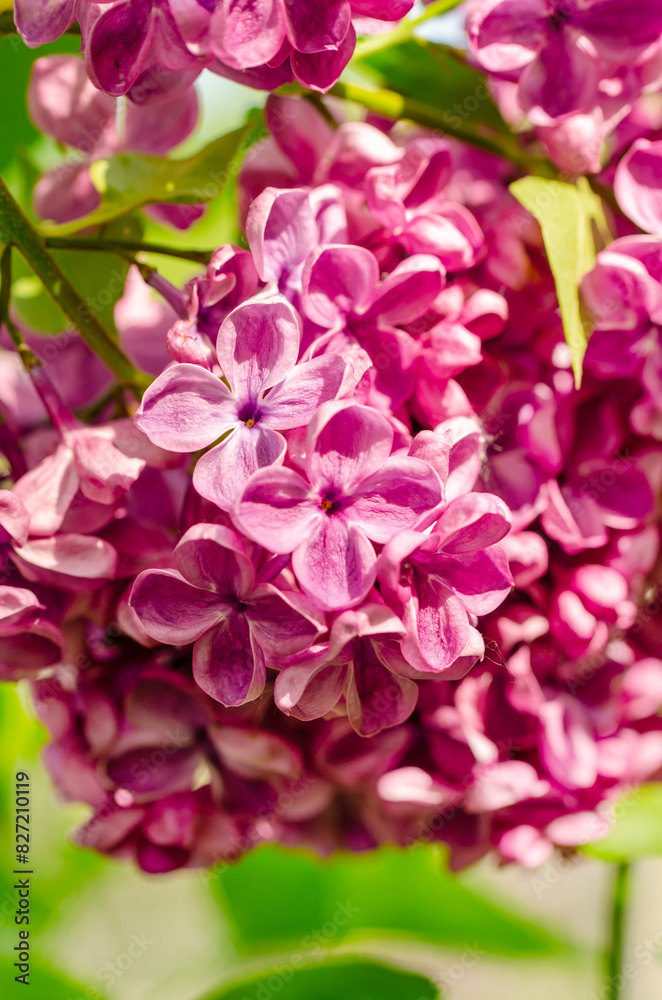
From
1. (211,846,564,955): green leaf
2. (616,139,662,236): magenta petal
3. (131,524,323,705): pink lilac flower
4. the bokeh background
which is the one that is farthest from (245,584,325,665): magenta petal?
(211,846,564,955): green leaf

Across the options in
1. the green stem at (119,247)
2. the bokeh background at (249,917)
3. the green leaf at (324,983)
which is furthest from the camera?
the bokeh background at (249,917)

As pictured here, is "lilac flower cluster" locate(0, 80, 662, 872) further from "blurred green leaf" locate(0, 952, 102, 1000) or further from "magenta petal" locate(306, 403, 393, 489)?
"blurred green leaf" locate(0, 952, 102, 1000)

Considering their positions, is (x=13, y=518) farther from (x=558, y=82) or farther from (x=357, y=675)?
(x=558, y=82)

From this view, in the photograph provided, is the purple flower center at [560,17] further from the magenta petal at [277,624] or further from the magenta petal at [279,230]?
the magenta petal at [277,624]

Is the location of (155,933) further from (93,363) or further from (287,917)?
(93,363)

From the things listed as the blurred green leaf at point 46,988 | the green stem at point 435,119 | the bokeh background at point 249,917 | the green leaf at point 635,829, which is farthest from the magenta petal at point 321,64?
the blurred green leaf at point 46,988

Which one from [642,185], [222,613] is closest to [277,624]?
[222,613]

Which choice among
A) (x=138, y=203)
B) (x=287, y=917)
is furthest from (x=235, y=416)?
(x=287, y=917)
